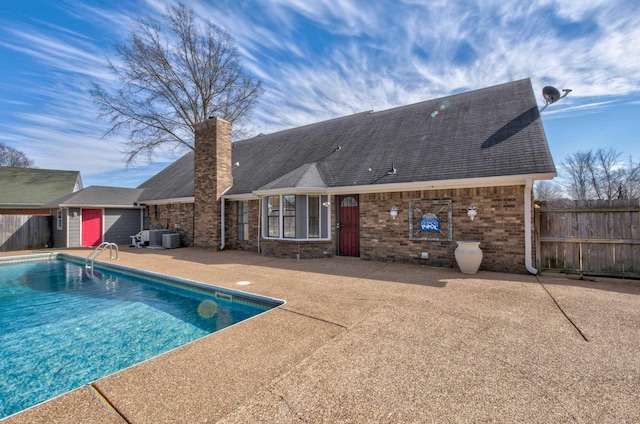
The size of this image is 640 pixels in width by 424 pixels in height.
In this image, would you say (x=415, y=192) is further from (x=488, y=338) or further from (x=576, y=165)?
(x=576, y=165)

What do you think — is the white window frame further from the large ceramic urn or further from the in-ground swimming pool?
the large ceramic urn

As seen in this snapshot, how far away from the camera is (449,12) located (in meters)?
8.25

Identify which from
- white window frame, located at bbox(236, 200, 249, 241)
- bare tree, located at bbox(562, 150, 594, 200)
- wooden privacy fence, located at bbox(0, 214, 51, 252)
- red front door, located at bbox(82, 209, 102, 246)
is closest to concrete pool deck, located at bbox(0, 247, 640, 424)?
white window frame, located at bbox(236, 200, 249, 241)

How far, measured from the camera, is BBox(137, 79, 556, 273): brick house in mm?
7738

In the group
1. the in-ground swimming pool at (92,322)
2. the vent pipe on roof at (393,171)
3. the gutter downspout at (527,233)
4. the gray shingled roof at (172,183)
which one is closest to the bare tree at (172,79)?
the gray shingled roof at (172,183)

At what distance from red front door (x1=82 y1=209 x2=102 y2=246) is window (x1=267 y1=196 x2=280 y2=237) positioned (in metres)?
11.7

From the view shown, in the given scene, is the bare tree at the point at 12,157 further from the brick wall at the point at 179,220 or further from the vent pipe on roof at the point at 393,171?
the vent pipe on roof at the point at 393,171

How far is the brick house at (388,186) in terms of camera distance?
7.74 metres

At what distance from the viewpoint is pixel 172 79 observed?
1741 centimetres

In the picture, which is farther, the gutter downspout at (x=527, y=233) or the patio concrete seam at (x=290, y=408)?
the gutter downspout at (x=527, y=233)

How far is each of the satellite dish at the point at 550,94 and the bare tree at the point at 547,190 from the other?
28.5 metres

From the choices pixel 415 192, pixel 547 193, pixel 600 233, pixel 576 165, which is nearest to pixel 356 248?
pixel 415 192

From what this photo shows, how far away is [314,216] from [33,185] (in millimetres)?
26907

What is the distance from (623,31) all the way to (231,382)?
11.6 meters
